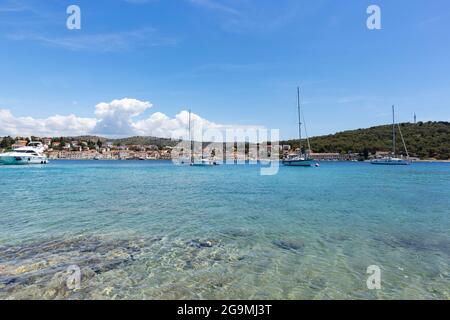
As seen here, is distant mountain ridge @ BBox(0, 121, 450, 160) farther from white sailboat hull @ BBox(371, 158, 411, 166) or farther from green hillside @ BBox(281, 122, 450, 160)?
white sailboat hull @ BBox(371, 158, 411, 166)

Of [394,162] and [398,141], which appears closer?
[394,162]

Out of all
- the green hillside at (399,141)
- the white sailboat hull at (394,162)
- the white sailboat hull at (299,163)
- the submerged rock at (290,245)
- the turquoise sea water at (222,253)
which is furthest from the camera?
the green hillside at (399,141)

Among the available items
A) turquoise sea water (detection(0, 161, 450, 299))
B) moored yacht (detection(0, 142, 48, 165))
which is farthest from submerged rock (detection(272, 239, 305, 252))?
moored yacht (detection(0, 142, 48, 165))


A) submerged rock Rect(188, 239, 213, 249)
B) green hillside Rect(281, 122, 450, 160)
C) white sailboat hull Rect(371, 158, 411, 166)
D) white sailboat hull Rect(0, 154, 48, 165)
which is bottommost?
white sailboat hull Rect(371, 158, 411, 166)

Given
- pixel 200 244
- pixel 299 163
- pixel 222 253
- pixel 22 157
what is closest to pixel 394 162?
pixel 299 163

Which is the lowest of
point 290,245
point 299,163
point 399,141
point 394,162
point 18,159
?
point 394,162

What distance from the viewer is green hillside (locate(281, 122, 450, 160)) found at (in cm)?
13062

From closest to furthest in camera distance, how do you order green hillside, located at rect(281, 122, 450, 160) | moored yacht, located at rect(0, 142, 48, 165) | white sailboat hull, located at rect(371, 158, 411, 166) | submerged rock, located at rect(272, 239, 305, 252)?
submerged rock, located at rect(272, 239, 305, 252)
moored yacht, located at rect(0, 142, 48, 165)
white sailboat hull, located at rect(371, 158, 411, 166)
green hillside, located at rect(281, 122, 450, 160)

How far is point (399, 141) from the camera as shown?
452 feet

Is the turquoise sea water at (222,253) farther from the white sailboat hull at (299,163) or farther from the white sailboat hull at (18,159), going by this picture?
the white sailboat hull at (18,159)

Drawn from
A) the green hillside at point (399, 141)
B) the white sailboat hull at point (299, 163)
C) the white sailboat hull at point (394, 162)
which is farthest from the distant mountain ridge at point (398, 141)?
the white sailboat hull at point (299, 163)

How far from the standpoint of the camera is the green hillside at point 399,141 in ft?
429

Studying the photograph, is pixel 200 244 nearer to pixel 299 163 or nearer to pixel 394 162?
pixel 299 163

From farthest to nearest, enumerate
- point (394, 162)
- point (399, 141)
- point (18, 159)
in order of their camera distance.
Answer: point (399, 141) → point (394, 162) → point (18, 159)
